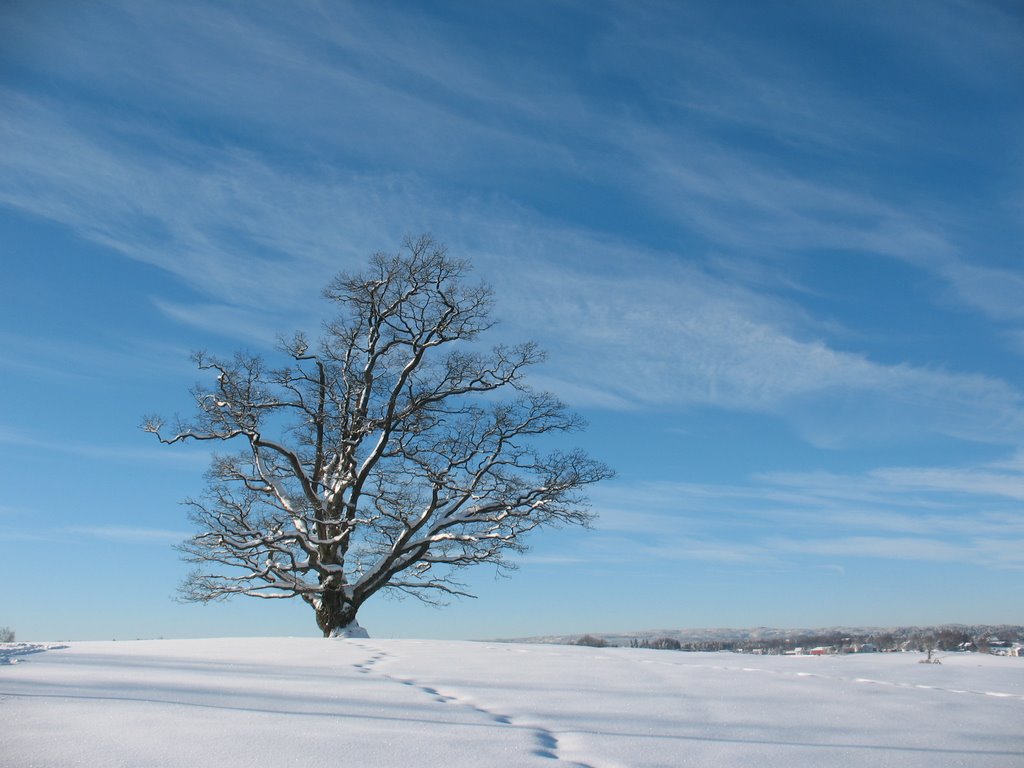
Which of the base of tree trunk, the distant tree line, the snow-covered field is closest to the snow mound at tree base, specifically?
the base of tree trunk

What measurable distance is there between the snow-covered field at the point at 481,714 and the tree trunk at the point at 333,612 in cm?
980

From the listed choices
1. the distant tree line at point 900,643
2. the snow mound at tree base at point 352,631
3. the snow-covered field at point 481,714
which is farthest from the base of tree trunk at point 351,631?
the snow-covered field at point 481,714

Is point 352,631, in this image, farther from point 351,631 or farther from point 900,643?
point 900,643

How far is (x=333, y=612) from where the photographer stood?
50.0 ft

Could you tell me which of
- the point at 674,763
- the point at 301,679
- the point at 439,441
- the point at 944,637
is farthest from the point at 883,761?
the point at 439,441

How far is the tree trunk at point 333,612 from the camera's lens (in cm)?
1515

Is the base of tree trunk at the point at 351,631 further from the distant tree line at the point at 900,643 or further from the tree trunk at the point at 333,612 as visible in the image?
the distant tree line at the point at 900,643

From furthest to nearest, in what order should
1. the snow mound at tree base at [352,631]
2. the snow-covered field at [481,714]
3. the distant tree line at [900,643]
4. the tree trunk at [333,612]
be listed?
1. the tree trunk at [333,612]
2. the snow mound at tree base at [352,631]
3. the distant tree line at [900,643]
4. the snow-covered field at [481,714]

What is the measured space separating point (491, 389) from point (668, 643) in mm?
7945

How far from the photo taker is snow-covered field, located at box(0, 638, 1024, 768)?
2365mm

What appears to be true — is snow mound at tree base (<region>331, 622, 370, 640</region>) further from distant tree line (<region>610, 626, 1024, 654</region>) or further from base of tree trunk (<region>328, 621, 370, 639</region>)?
distant tree line (<region>610, 626, 1024, 654</region>)

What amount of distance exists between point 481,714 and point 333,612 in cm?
1304

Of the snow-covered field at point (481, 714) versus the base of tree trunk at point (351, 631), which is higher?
the snow-covered field at point (481, 714)

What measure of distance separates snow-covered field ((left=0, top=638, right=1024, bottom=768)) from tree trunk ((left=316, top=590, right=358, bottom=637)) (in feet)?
32.1
